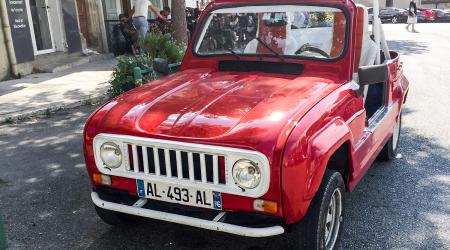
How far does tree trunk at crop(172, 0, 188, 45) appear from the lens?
A: 996cm

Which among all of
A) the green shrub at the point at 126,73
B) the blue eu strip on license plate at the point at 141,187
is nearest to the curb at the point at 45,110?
the green shrub at the point at 126,73

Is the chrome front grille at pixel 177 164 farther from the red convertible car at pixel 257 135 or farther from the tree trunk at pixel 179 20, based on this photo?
the tree trunk at pixel 179 20

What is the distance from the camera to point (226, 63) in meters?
4.23

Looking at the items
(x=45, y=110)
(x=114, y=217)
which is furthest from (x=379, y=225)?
(x=45, y=110)

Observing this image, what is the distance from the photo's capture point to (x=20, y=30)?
11.5m

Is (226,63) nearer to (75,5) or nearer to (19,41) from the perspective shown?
(19,41)

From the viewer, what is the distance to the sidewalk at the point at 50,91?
799 centimetres

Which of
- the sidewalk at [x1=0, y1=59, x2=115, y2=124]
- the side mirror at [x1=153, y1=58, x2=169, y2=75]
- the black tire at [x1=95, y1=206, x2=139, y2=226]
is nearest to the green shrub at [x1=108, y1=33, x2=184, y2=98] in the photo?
the sidewalk at [x1=0, y1=59, x2=115, y2=124]

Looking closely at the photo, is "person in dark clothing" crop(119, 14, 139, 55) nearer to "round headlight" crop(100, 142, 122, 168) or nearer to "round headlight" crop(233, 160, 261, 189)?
"round headlight" crop(100, 142, 122, 168)

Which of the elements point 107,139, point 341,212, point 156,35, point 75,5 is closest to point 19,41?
point 75,5

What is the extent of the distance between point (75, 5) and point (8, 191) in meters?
10.2

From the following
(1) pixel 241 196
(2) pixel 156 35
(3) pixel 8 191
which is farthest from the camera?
(2) pixel 156 35

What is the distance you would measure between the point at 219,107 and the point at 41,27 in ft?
37.7

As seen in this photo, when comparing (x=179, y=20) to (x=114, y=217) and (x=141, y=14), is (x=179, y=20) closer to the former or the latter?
(x=141, y=14)
